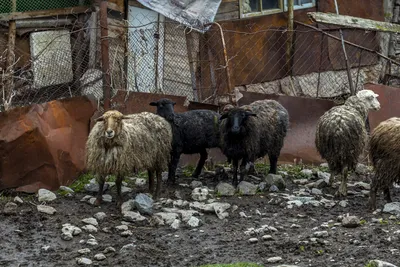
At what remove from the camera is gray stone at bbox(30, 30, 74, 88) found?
13023mm

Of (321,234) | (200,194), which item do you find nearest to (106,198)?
(200,194)

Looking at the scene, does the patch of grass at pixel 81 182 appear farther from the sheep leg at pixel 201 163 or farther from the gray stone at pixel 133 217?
the sheep leg at pixel 201 163

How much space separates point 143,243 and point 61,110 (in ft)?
10.8

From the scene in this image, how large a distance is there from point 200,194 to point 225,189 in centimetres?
38

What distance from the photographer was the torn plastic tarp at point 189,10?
45.5 ft

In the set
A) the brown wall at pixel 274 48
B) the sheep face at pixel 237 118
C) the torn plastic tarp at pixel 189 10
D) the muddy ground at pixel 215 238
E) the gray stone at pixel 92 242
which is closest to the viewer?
the muddy ground at pixel 215 238

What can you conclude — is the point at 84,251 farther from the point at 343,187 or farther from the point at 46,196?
the point at 343,187

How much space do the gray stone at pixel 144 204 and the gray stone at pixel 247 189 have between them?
1.37 m

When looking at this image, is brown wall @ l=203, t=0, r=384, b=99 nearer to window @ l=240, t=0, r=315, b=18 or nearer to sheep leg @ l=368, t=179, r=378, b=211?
window @ l=240, t=0, r=315, b=18

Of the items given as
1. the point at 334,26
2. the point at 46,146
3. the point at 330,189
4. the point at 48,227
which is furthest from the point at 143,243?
the point at 334,26

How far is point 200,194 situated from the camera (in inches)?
423

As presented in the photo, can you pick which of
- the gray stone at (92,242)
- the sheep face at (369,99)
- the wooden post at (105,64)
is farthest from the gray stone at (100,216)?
the sheep face at (369,99)

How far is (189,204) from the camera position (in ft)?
34.2

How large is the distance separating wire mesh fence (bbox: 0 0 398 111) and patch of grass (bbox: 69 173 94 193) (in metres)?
1.44
